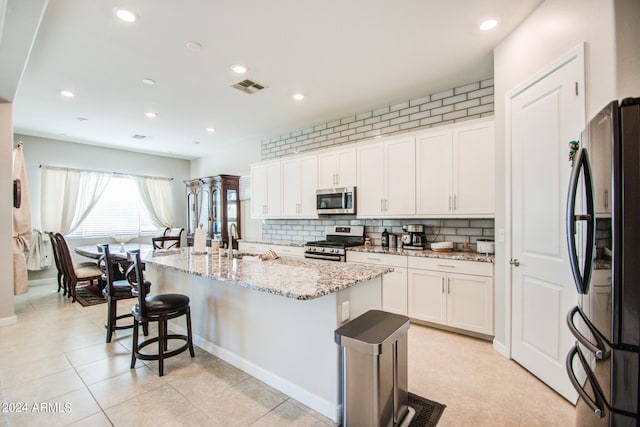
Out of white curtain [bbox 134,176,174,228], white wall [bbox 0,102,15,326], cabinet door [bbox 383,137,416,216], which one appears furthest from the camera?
white curtain [bbox 134,176,174,228]

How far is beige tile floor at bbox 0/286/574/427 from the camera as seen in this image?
6.02 feet

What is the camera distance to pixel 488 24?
2363 mm

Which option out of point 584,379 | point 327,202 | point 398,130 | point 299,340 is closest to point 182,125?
point 327,202

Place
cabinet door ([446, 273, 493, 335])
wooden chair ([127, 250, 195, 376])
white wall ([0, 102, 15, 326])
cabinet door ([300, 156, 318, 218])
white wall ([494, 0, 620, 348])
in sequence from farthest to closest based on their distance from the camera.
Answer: cabinet door ([300, 156, 318, 218]) → white wall ([0, 102, 15, 326]) → cabinet door ([446, 273, 493, 335]) → wooden chair ([127, 250, 195, 376]) → white wall ([494, 0, 620, 348])

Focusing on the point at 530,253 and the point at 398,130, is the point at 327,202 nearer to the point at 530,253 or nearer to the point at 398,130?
the point at 398,130

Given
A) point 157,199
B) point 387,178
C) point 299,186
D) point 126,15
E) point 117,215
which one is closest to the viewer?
point 126,15

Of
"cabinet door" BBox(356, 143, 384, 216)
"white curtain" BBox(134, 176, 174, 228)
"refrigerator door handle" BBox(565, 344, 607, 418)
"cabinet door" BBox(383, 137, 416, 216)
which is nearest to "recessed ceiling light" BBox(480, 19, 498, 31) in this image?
"cabinet door" BBox(383, 137, 416, 216)

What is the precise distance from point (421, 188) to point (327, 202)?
4.68ft

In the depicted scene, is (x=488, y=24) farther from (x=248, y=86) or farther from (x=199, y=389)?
(x=199, y=389)

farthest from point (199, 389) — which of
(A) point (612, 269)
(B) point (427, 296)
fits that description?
(A) point (612, 269)

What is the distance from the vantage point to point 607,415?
1093mm

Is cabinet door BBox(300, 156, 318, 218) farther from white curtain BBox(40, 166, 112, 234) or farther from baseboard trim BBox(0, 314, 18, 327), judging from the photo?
white curtain BBox(40, 166, 112, 234)

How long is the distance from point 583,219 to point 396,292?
238 centimetres

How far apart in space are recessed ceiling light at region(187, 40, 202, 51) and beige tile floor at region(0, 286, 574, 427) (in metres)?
2.77
